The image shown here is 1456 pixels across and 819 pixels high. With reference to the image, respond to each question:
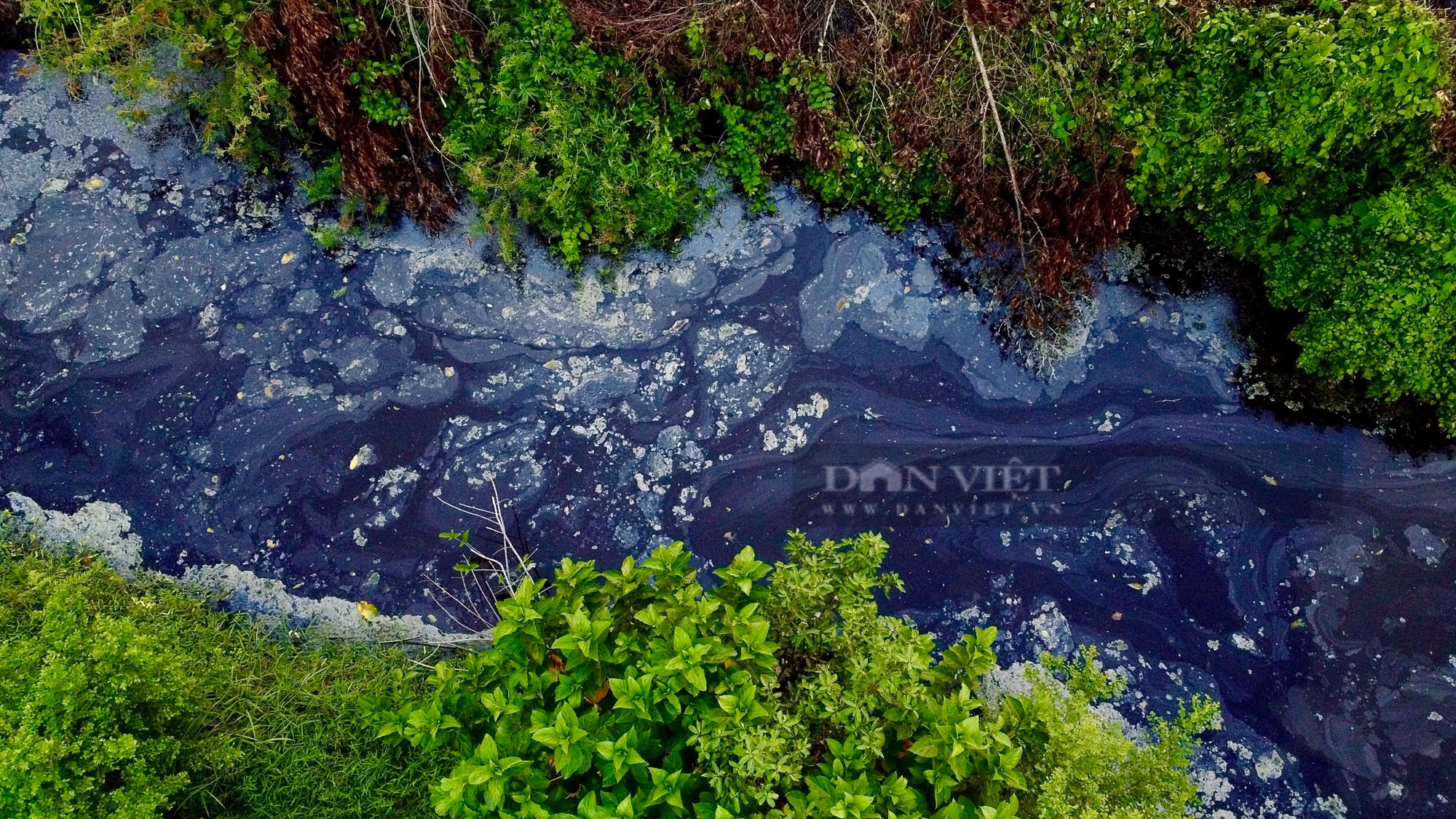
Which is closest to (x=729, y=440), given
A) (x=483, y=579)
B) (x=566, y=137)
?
(x=483, y=579)

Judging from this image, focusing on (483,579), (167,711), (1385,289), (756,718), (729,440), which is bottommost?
(483,579)

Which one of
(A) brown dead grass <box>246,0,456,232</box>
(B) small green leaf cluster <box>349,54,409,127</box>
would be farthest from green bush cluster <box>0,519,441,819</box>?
(B) small green leaf cluster <box>349,54,409,127</box>

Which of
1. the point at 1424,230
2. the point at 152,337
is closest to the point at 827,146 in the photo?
the point at 1424,230

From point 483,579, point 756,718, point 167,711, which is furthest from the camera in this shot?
point 483,579

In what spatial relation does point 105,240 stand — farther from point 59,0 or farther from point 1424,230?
point 1424,230

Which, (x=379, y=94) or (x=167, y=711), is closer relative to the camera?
(x=167, y=711)

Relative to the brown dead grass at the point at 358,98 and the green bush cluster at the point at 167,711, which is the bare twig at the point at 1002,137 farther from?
the green bush cluster at the point at 167,711

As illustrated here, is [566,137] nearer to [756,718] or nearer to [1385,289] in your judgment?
[756,718]
